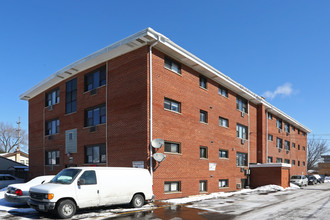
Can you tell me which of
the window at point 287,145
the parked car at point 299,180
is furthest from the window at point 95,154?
the window at point 287,145

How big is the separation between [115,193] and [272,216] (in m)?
6.70

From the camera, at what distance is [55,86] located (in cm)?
2744

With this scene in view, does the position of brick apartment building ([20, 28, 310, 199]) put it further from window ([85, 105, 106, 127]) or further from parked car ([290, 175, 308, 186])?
parked car ([290, 175, 308, 186])

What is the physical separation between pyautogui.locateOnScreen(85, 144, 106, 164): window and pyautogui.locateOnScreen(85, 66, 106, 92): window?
4.51m

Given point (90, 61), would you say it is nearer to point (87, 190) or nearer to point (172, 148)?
point (172, 148)

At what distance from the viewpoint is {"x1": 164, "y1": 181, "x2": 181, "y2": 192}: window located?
752 inches

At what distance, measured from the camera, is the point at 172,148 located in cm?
2000

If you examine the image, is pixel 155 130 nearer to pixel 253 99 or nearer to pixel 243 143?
pixel 243 143

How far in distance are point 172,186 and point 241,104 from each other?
14.6 m

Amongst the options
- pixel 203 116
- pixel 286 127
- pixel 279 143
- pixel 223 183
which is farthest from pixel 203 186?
pixel 286 127

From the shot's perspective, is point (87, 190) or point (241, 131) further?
point (241, 131)

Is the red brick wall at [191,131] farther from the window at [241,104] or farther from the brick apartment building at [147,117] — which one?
the window at [241,104]

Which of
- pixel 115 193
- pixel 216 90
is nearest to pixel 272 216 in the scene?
pixel 115 193

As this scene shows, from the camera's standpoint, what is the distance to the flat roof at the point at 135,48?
1834 centimetres
